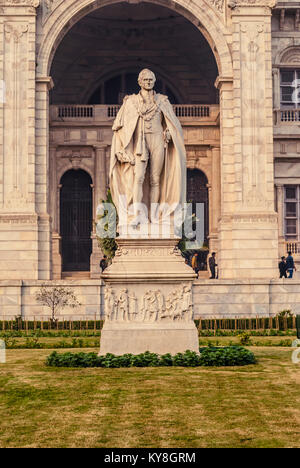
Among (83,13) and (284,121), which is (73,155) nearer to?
(83,13)

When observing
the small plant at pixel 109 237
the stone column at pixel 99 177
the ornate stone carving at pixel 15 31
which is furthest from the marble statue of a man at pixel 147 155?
the stone column at pixel 99 177

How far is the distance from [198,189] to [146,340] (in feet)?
89.1

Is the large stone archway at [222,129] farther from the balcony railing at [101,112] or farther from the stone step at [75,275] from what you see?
the balcony railing at [101,112]

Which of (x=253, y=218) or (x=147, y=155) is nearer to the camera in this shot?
(x=147, y=155)

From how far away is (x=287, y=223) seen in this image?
36719mm

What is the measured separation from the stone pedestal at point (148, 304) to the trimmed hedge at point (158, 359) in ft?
1.07

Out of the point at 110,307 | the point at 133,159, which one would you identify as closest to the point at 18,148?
the point at 133,159

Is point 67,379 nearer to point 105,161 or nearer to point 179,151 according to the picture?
point 179,151

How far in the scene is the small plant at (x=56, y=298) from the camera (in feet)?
87.6

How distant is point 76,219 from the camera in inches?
1537

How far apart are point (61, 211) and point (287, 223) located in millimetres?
11613

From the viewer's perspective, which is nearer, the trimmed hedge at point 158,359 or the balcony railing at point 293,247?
the trimmed hedge at point 158,359

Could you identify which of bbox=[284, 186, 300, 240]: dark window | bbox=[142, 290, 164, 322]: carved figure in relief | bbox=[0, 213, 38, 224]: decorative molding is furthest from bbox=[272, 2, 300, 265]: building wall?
bbox=[142, 290, 164, 322]: carved figure in relief

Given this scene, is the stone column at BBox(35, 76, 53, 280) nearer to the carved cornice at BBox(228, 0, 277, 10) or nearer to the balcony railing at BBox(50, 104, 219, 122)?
the balcony railing at BBox(50, 104, 219, 122)
